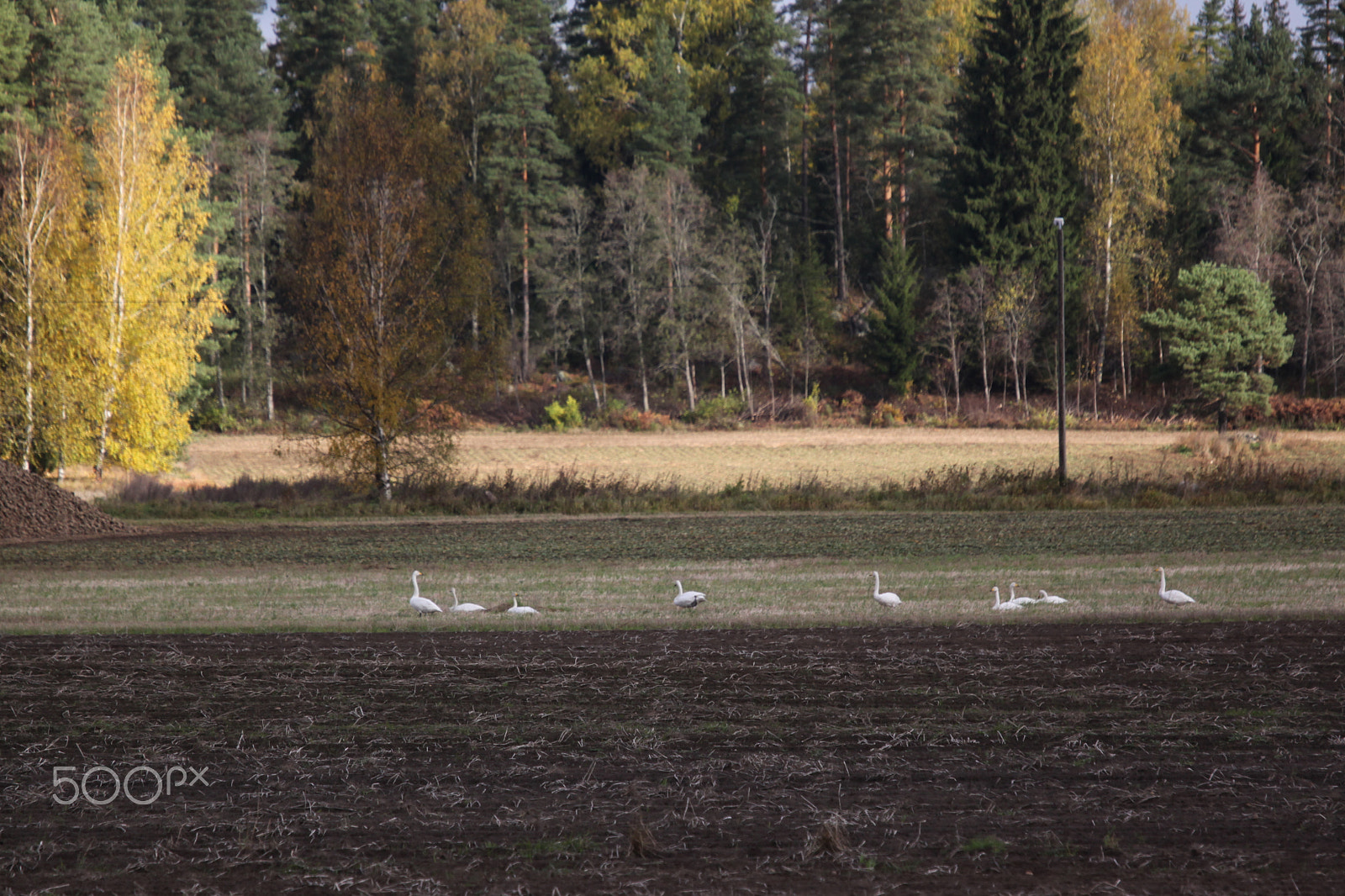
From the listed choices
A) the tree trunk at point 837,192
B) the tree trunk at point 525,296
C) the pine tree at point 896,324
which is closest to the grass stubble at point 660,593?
the pine tree at point 896,324

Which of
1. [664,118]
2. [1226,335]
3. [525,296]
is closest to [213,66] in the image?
[525,296]

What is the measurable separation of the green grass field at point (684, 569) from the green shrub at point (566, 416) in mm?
30932

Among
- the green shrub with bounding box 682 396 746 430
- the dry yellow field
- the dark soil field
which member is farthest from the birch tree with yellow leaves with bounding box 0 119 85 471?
the green shrub with bounding box 682 396 746 430

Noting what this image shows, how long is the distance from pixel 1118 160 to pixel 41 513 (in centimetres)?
5373

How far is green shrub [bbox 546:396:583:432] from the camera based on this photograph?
57625mm

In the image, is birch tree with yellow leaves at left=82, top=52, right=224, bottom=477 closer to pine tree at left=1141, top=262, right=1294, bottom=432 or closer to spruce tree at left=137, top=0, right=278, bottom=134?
spruce tree at left=137, top=0, right=278, bottom=134

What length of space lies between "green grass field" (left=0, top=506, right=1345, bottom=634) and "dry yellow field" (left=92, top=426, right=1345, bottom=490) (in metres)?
10.8

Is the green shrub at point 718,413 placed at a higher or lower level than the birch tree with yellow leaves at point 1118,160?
lower

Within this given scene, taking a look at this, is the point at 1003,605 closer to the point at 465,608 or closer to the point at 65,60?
the point at 465,608

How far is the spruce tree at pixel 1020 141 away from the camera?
5725 centimetres

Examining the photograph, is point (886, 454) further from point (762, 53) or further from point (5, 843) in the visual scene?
point (5, 843)

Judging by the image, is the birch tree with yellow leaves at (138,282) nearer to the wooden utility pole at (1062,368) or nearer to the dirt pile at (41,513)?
the dirt pile at (41,513)

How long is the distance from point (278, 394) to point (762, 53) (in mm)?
Answer: 36398

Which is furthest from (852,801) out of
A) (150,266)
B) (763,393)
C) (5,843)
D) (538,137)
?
(538,137)
